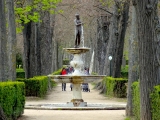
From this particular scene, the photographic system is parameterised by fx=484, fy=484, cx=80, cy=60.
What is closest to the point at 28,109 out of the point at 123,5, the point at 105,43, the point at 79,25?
the point at 79,25

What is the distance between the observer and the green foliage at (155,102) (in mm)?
10562

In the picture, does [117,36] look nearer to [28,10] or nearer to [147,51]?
[28,10]

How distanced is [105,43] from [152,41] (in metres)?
30.7

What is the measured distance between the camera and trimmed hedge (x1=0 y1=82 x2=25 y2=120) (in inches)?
525

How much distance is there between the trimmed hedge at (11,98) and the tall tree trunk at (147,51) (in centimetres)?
393

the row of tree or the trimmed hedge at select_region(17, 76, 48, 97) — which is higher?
the row of tree

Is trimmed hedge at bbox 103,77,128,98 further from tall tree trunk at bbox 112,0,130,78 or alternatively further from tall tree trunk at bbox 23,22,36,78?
tall tree trunk at bbox 23,22,36,78

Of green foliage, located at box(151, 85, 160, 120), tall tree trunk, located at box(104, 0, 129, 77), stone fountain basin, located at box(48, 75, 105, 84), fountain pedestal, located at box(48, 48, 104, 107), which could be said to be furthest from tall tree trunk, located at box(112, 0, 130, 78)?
green foliage, located at box(151, 85, 160, 120)

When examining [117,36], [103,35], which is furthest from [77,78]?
[103,35]

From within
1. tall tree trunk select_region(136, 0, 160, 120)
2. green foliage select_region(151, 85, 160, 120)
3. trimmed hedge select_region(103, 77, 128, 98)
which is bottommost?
trimmed hedge select_region(103, 77, 128, 98)

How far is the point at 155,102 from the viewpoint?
1091 cm

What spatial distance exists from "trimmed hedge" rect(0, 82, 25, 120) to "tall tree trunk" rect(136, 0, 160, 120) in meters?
3.93

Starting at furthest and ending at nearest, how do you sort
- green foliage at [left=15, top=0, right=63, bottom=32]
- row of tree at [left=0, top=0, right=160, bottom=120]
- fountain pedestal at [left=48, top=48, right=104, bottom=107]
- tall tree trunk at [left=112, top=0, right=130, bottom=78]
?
tall tree trunk at [left=112, top=0, right=130, bottom=78]
green foliage at [left=15, top=0, right=63, bottom=32]
fountain pedestal at [left=48, top=48, right=104, bottom=107]
row of tree at [left=0, top=0, right=160, bottom=120]

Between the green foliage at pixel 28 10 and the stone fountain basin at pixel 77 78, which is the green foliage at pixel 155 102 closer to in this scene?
the stone fountain basin at pixel 77 78
